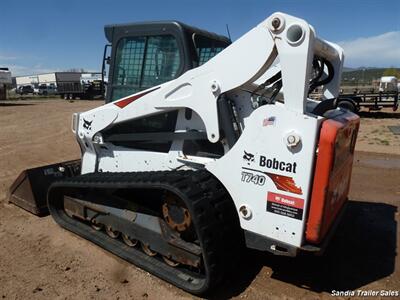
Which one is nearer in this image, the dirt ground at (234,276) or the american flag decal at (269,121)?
the american flag decal at (269,121)

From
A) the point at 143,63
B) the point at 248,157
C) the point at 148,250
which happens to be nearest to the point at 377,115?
the point at 143,63

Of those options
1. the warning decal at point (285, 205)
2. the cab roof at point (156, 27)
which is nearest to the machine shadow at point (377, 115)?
the cab roof at point (156, 27)

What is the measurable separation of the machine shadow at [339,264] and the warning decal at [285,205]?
95 centimetres

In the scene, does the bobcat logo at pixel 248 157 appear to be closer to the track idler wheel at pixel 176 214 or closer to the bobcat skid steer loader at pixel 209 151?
the bobcat skid steer loader at pixel 209 151

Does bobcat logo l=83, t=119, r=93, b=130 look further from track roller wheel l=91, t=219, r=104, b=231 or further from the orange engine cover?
the orange engine cover

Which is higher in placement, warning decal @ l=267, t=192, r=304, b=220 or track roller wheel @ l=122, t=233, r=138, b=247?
warning decal @ l=267, t=192, r=304, b=220

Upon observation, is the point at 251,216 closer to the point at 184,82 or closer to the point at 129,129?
the point at 184,82

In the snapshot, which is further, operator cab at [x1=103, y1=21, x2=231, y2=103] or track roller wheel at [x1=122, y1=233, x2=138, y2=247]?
track roller wheel at [x1=122, y1=233, x2=138, y2=247]

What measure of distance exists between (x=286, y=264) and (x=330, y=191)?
119 cm

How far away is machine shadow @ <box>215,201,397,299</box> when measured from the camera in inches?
155

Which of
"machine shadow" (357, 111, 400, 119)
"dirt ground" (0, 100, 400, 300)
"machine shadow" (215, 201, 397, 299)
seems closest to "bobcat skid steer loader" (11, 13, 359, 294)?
"dirt ground" (0, 100, 400, 300)

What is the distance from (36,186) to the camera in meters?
5.78

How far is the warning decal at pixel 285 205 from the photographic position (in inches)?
129

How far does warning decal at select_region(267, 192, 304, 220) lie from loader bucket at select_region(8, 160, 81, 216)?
370cm
